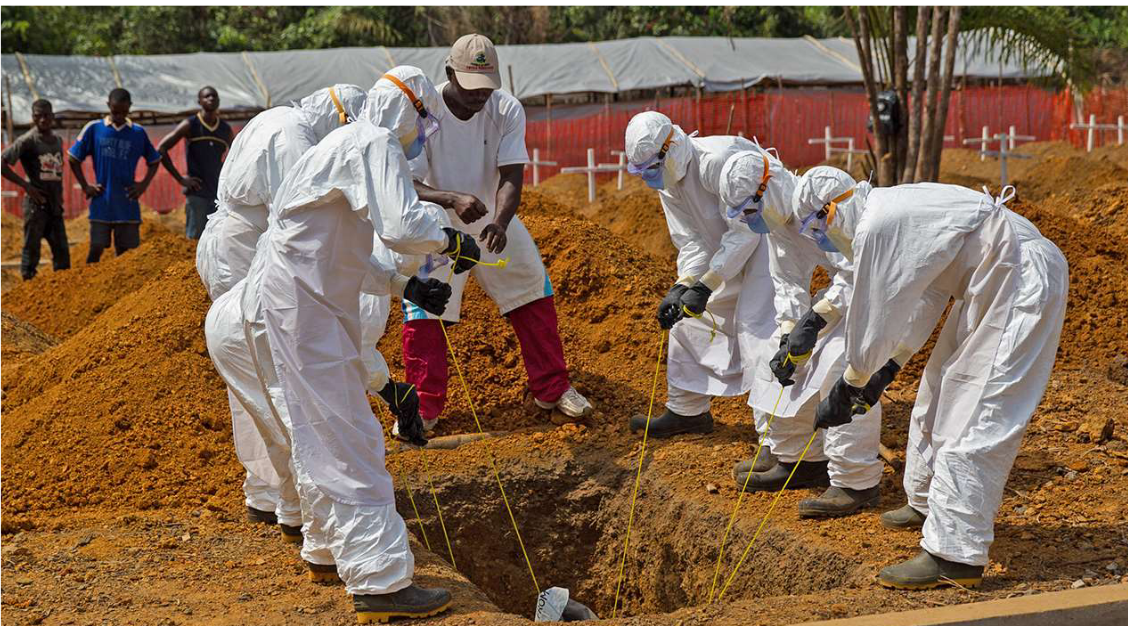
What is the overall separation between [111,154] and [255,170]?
244 inches

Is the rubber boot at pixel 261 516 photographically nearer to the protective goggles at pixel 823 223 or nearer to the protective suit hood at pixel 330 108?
the protective suit hood at pixel 330 108

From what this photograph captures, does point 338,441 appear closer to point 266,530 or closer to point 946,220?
point 266,530

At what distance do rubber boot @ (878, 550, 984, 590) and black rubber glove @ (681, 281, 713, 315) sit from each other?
194cm

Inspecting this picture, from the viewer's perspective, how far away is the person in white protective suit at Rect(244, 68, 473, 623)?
4.06 meters

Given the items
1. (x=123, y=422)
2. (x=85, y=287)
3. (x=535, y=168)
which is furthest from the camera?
(x=535, y=168)

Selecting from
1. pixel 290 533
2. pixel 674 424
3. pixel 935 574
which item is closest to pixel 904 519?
pixel 935 574

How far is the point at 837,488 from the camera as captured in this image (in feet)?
17.1

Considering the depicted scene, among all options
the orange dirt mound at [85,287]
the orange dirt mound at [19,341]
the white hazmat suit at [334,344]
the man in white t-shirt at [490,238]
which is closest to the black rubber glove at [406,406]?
the white hazmat suit at [334,344]

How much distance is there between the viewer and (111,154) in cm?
1084

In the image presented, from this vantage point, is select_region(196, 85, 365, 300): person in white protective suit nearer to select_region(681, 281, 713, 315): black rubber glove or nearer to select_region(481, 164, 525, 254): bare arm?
select_region(481, 164, 525, 254): bare arm

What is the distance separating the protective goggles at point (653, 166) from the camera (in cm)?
594

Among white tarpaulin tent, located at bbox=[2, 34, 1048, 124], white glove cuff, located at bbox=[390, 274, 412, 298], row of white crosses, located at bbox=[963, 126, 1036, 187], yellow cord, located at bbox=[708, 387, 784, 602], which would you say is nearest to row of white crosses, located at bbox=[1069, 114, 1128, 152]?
row of white crosses, located at bbox=[963, 126, 1036, 187]

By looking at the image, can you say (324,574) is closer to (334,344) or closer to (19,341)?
(334,344)

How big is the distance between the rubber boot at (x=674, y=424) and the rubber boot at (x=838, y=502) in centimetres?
134
